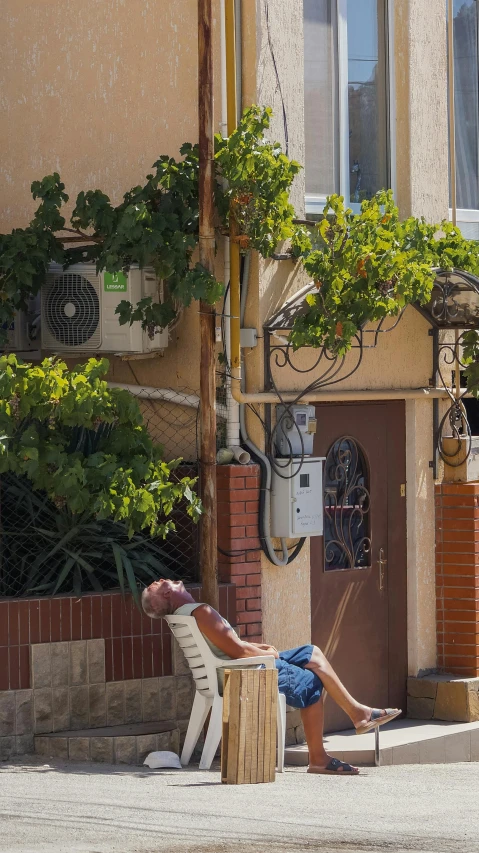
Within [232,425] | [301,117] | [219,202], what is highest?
[301,117]

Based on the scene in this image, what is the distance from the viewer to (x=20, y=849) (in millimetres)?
5766

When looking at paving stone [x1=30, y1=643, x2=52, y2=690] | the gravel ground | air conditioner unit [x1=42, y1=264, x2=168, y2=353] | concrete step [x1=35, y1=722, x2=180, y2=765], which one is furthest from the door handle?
paving stone [x1=30, y1=643, x2=52, y2=690]

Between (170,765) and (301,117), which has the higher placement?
(301,117)

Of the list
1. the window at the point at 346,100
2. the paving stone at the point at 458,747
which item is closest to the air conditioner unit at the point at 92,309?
the window at the point at 346,100

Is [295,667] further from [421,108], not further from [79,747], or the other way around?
[421,108]

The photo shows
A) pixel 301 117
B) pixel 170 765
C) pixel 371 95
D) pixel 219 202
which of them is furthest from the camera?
pixel 371 95

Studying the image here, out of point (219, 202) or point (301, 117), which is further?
point (301, 117)

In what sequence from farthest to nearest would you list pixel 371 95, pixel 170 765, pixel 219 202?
1. pixel 371 95
2. pixel 219 202
3. pixel 170 765

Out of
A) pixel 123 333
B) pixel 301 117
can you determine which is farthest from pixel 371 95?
pixel 123 333

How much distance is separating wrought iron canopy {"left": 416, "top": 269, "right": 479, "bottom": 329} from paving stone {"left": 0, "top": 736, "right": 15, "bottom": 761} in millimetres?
3986

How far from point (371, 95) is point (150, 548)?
3.56 m

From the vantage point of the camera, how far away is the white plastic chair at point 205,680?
7984 millimetres

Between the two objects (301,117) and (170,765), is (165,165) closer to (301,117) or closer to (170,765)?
(301,117)

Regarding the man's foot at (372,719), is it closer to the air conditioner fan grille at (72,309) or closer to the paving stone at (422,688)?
the paving stone at (422,688)
